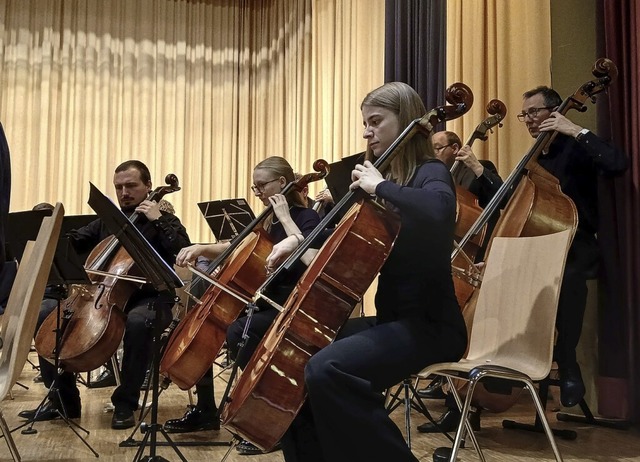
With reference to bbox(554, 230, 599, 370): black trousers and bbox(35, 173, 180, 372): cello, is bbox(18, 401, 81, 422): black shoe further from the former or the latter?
bbox(554, 230, 599, 370): black trousers

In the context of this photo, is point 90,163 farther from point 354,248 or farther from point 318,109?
point 354,248

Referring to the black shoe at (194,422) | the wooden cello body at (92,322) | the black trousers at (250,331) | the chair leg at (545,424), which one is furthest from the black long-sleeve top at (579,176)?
the wooden cello body at (92,322)

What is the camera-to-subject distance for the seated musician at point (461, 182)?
3.13 meters

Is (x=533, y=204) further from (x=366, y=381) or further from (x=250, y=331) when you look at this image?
(x=366, y=381)

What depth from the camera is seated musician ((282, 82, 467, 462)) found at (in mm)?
1771

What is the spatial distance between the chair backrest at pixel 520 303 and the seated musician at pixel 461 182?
0.70 meters

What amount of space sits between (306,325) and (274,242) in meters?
1.30

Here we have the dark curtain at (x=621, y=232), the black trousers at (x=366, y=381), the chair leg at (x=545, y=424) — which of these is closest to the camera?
the black trousers at (x=366, y=381)

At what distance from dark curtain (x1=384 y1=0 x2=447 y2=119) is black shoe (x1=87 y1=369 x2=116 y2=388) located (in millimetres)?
2742

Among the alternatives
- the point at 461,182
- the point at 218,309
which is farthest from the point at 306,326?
the point at 461,182

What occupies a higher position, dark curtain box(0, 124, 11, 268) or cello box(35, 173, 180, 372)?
dark curtain box(0, 124, 11, 268)

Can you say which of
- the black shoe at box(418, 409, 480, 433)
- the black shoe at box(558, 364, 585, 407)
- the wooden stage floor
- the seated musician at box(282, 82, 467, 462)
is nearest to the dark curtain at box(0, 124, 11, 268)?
the wooden stage floor

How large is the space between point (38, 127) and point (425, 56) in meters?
4.01

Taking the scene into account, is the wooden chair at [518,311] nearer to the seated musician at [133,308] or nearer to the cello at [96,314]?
the seated musician at [133,308]
